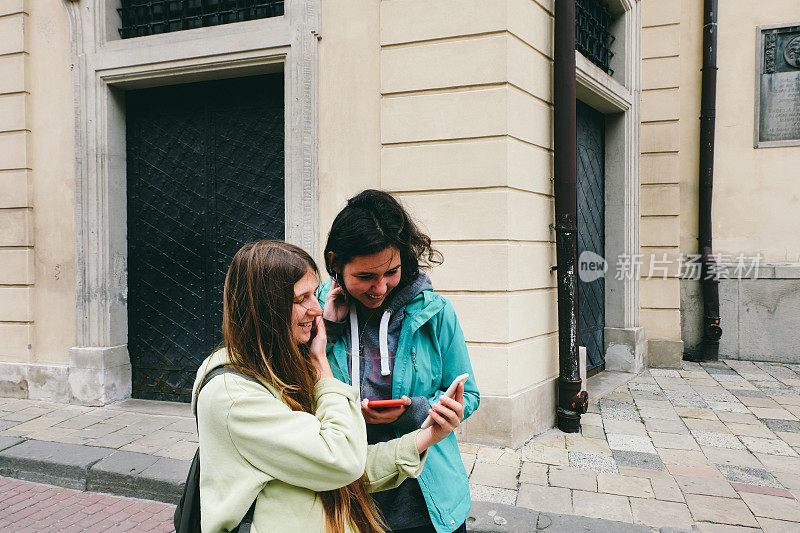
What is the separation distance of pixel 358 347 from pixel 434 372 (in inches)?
11.2

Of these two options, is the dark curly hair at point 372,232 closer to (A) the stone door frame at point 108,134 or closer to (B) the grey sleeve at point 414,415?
(B) the grey sleeve at point 414,415

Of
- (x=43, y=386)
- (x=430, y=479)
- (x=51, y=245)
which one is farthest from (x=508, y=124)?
(x=43, y=386)

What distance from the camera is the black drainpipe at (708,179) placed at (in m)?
8.16

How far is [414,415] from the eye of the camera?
174cm

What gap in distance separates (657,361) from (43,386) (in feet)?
26.3

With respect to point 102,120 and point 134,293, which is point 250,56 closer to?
point 102,120

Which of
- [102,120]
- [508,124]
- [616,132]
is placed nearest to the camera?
[508,124]

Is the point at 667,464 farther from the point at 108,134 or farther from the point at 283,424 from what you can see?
the point at 108,134

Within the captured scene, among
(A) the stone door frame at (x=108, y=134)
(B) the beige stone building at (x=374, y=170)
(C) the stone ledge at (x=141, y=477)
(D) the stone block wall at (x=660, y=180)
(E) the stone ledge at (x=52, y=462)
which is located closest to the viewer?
(C) the stone ledge at (x=141, y=477)

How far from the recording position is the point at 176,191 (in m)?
6.09

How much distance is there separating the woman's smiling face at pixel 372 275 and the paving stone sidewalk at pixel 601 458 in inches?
86.0

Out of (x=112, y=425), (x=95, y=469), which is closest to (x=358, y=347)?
(x=95, y=469)

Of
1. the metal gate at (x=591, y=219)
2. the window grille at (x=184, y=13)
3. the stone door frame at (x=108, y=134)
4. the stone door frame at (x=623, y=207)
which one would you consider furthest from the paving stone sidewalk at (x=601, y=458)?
the window grille at (x=184, y=13)

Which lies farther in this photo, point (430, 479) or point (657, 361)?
point (657, 361)
